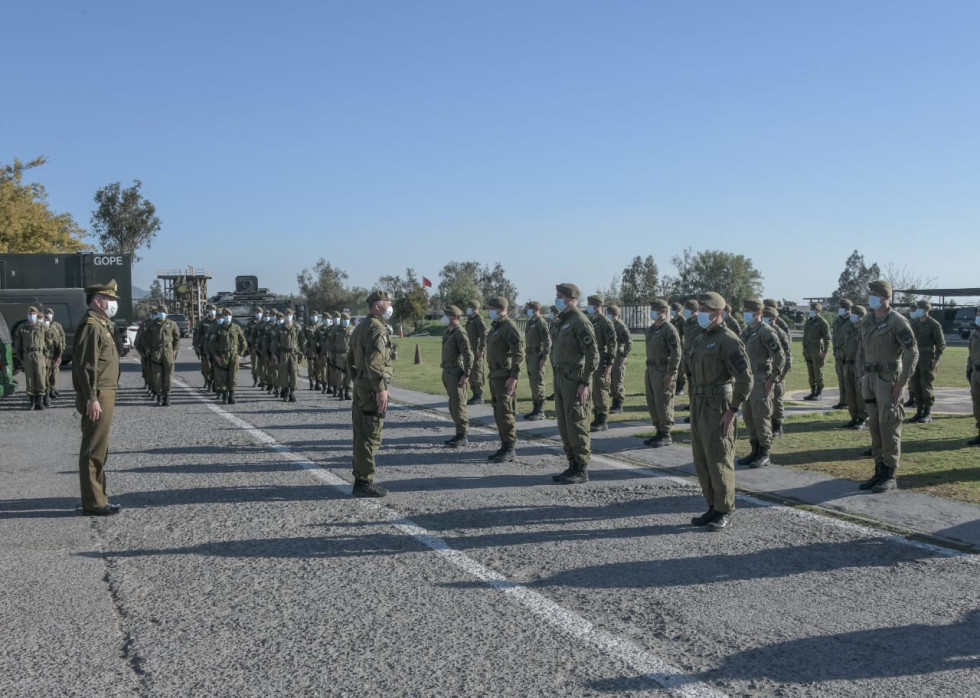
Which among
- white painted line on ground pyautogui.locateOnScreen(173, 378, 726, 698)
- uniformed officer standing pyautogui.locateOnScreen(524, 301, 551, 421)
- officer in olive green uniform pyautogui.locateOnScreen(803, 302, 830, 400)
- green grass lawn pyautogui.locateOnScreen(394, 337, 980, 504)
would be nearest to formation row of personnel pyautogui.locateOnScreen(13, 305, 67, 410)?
green grass lawn pyautogui.locateOnScreen(394, 337, 980, 504)

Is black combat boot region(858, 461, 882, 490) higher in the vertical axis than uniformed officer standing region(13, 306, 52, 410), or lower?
lower

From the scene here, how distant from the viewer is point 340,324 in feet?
59.0

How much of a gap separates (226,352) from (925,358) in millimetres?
13108

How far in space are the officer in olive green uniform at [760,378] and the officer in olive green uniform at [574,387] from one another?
→ 1.89m

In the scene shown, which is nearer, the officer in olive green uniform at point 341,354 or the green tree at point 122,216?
the officer in olive green uniform at point 341,354

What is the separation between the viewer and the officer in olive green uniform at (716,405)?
6832mm

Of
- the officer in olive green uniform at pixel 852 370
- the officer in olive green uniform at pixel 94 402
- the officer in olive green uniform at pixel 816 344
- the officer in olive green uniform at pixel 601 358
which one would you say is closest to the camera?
the officer in olive green uniform at pixel 94 402

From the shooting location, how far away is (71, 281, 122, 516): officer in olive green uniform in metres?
7.36

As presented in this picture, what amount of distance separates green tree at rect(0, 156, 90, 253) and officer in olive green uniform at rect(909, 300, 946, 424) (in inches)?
1377

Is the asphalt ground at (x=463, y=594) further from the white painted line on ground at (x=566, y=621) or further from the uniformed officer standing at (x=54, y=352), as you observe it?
the uniformed officer standing at (x=54, y=352)

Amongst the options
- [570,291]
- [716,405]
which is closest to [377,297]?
[570,291]

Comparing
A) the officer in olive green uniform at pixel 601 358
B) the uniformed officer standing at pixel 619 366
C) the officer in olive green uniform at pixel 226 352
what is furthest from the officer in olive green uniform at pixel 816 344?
the officer in olive green uniform at pixel 226 352

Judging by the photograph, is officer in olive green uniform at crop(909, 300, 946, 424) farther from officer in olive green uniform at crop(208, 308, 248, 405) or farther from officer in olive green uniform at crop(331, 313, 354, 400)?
officer in olive green uniform at crop(208, 308, 248, 405)

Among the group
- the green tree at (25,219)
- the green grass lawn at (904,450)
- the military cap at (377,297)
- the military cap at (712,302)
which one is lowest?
the green grass lawn at (904,450)
